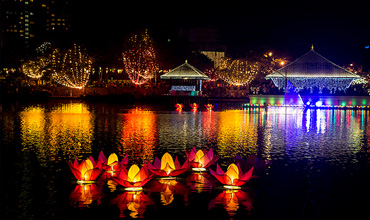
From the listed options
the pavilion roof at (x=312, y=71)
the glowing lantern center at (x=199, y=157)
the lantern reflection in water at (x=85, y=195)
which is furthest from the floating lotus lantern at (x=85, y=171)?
the pavilion roof at (x=312, y=71)

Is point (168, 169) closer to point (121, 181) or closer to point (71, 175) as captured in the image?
point (121, 181)

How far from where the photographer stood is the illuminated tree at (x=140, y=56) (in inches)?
2071

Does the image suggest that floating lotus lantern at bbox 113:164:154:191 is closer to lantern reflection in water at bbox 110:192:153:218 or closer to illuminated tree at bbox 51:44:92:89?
lantern reflection in water at bbox 110:192:153:218

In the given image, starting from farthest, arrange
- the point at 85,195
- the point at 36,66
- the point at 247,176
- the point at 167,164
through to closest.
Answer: the point at 36,66
the point at 167,164
the point at 247,176
the point at 85,195

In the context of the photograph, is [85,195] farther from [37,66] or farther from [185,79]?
[37,66]

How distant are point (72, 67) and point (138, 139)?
3649cm

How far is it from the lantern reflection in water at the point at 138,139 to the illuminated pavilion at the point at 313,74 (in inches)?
762

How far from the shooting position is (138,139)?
1631cm

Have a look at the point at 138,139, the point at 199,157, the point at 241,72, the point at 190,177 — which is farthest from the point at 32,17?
the point at 190,177

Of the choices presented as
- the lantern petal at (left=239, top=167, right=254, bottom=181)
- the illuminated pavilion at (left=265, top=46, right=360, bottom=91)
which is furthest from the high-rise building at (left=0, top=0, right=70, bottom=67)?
the lantern petal at (left=239, top=167, right=254, bottom=181)

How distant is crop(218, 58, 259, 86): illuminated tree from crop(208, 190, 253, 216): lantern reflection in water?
48.4 meters

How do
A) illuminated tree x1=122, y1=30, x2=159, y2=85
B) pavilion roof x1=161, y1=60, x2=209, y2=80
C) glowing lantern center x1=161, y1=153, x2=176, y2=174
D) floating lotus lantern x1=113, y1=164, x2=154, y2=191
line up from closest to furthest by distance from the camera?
1. floating lotus lantern x1=113, y1=164, x2=154, y2=191
2. glowing lantern center x1=161, y1=153, x2=176, y2=174
3. pavilion roof x1=161, y1=60, x2=209, y2=80
4. illuminated tree x1=122, y1=30, x2=159, y2=85

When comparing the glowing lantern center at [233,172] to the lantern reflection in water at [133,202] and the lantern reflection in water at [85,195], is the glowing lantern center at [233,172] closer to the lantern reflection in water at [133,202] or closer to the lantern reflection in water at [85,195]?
the lantern reflection in water at [133,202]

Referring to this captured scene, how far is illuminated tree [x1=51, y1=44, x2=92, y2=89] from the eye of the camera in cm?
5059
